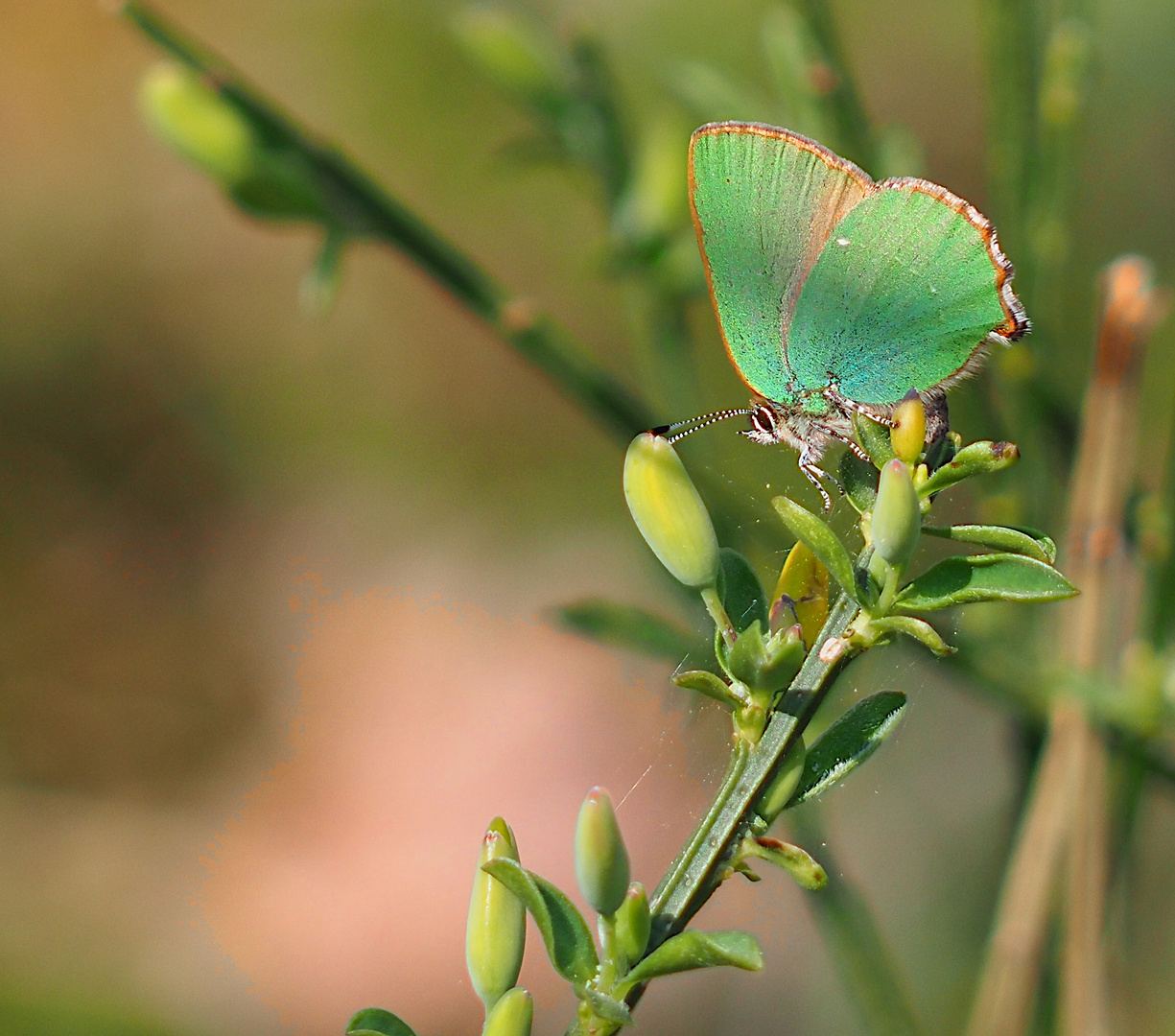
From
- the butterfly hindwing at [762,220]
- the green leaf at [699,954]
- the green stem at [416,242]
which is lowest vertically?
the green leaf at [699,954]

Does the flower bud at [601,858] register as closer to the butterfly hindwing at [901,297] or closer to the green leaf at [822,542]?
the green leaf at [822,542]

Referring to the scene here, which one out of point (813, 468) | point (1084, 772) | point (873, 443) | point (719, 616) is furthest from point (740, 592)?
point (1084, 772)

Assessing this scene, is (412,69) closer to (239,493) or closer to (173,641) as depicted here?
(239,493)

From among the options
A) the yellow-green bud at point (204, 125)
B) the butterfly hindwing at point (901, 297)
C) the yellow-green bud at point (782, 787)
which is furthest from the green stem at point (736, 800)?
the yellow-green bud at point (204, 125)

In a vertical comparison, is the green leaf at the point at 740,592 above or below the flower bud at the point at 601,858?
above

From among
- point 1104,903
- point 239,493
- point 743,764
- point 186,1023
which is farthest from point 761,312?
point 239,493

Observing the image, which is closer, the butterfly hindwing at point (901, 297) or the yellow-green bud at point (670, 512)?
the yellow-green bud at point (670, 512)

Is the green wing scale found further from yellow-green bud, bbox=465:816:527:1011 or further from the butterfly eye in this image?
yellow-green bud, bbox=465:816:527:1011

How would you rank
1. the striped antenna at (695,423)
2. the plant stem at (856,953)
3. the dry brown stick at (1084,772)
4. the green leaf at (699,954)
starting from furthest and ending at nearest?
the plant stem at (856,953) → the dry brown stick at (1084,772) → the striped antenna at (695,423) → the green leaf at (699,954)
